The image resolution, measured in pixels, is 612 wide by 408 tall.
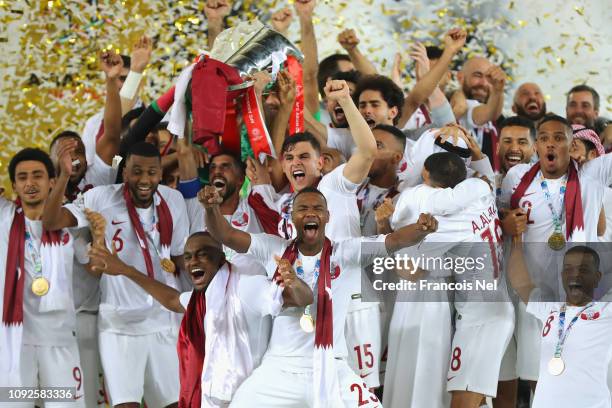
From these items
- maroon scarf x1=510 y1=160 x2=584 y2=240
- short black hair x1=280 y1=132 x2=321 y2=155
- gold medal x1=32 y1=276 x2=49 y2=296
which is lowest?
gold medal x1=32 y1=276 x2=49 y2=296

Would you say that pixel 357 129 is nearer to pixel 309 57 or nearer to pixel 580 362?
pixel 580 362

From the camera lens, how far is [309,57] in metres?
8.65

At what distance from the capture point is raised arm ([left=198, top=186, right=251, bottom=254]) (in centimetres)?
650

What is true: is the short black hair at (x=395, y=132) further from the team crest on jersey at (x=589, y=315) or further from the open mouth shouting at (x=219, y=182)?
the team crest on jersey at (x=589, y=315)

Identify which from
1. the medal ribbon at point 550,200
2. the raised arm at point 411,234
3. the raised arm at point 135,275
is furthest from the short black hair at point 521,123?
the raised arm at point 135,275

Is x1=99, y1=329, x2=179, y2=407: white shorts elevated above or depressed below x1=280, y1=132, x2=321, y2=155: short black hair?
below

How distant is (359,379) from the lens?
22.0 ft

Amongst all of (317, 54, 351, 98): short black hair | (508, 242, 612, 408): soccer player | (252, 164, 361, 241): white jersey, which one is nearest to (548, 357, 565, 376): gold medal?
(508, 242, 612, 408): soccer player

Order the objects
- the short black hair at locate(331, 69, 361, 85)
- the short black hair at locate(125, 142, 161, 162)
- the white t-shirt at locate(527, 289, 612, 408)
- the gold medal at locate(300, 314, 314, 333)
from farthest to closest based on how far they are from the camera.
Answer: the short black hair at locate(331, 69, 361, 85) < the short black hair at locate(125, 142, 161, 162) < the white t-shirt at locate(527, 289, 612, 408) < the gold medal at locate(300, 314, 314, 333)

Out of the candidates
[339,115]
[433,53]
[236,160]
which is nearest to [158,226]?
[236,160]

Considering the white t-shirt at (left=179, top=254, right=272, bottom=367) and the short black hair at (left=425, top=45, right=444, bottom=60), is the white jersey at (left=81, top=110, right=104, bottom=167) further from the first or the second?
the short black hair at (left=425, top=45, right=444, bottom=60)

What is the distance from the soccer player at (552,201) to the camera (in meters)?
7.35

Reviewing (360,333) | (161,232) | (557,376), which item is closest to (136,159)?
(161,232)

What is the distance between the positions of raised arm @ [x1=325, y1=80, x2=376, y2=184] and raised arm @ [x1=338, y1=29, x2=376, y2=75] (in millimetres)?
1917
